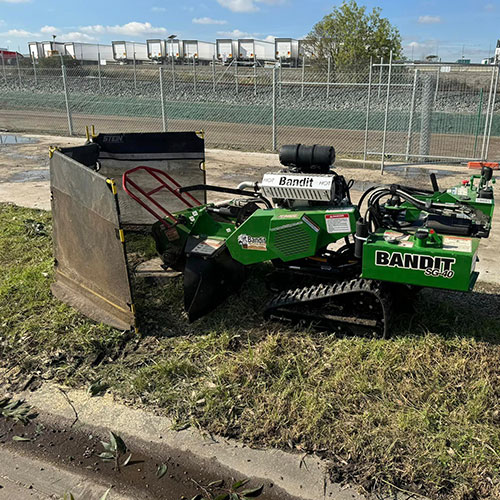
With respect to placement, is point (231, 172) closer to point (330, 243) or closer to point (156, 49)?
point (330, 243)

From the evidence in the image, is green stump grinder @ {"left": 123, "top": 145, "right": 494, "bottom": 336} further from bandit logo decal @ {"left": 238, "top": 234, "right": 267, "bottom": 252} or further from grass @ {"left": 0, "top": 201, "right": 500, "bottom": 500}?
grass @ {"left": 0, "top": 201, "right": 500, "bottom": 500}

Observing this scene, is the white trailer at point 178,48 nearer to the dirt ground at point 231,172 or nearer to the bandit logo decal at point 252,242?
the dirt ground at point 231,172

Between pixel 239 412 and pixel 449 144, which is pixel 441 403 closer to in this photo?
pixel 239 412

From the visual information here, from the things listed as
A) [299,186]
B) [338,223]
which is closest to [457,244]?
[338,223]

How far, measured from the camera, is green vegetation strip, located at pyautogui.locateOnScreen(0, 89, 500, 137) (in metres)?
18.1

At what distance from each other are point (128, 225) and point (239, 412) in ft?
14.3

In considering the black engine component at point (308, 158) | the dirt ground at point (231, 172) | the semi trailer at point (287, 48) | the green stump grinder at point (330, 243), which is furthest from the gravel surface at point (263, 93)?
the black engine component at point (308, 158)

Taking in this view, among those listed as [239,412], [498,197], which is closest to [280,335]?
[239,412]

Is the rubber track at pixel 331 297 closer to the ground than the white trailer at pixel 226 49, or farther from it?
closer to the ground

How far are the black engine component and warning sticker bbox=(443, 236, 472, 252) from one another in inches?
44.0

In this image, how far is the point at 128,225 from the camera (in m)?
7.44

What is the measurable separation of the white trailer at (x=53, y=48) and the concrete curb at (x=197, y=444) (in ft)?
127

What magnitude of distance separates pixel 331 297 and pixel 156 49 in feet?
130

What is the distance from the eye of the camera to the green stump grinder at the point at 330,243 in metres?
3.98
